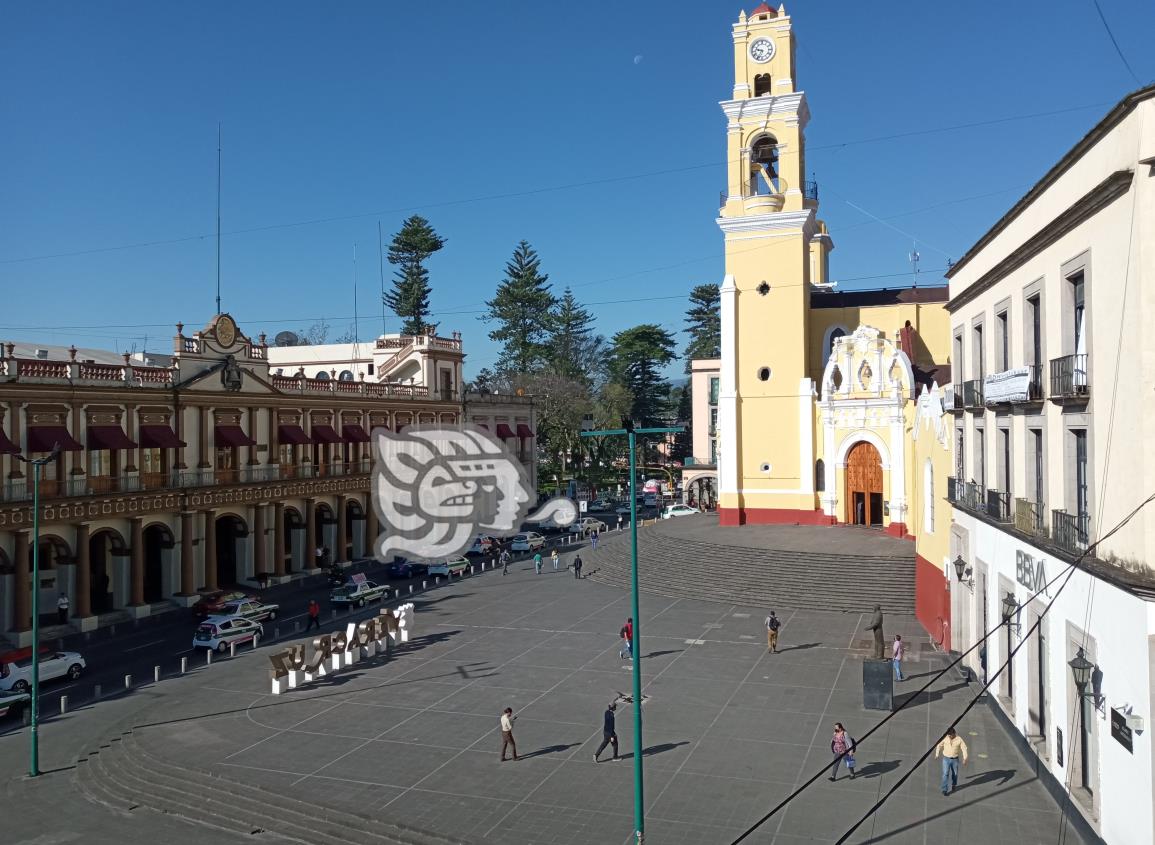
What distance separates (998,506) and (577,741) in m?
10.2

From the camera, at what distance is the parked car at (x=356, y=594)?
120 ft

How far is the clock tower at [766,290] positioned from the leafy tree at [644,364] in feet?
172

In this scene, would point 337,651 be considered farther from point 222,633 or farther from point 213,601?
point 213,601

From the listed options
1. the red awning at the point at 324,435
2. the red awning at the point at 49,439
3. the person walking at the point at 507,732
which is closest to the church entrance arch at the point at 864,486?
the red awning at the point at 324,435

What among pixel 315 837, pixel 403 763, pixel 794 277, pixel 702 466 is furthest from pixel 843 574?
pixel 702 466

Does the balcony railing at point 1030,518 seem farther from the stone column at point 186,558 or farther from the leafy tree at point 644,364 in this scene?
the leafy tree at point 644,364

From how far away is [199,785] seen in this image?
59.2ft

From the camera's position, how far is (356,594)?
121 feet

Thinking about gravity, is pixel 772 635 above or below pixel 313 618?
above

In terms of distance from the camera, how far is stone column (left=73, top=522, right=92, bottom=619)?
111ft

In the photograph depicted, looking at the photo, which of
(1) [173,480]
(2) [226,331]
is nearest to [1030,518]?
(1) [173,480]

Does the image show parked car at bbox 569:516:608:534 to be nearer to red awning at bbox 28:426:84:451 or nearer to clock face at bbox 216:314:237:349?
clock face at bbox 216:314:237:349

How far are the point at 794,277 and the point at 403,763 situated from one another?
3187 cm

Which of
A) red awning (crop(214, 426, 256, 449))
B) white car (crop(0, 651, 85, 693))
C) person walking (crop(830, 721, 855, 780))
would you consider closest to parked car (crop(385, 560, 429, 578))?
red awning (crop(214, 426, 256, 449))
